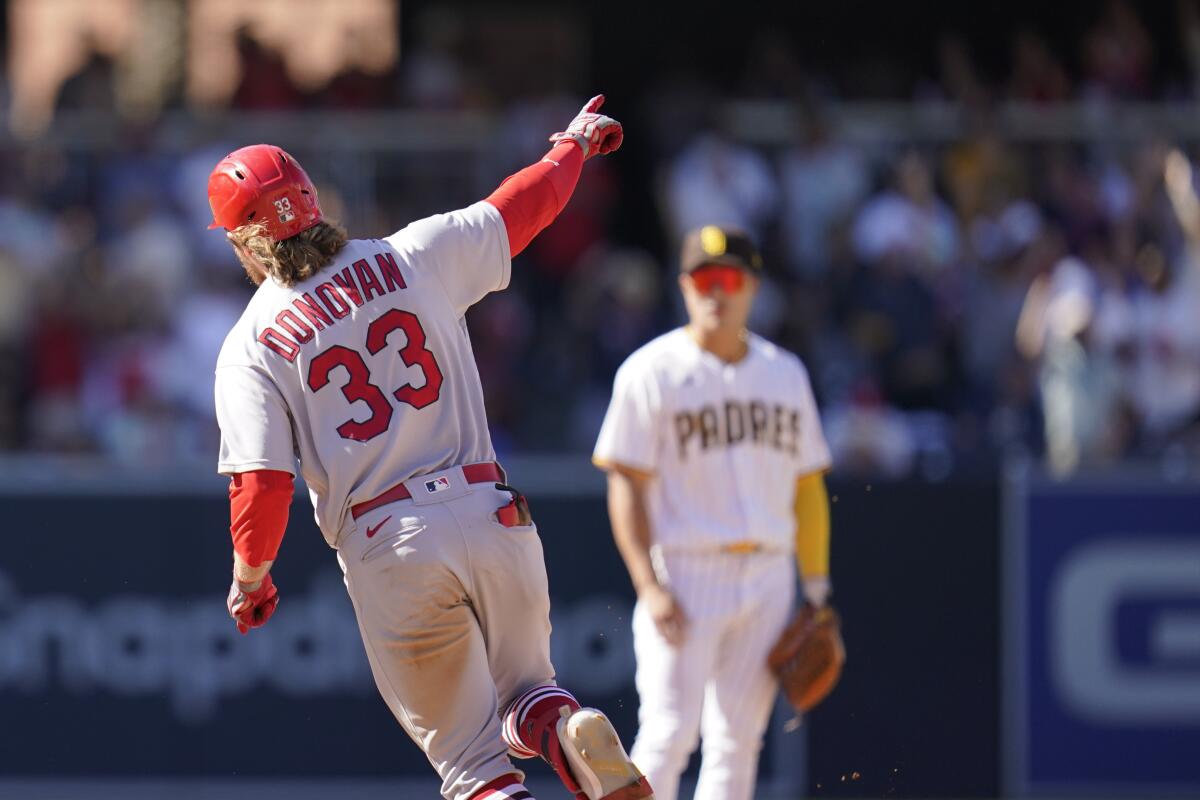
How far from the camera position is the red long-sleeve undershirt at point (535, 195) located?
5.50 meters

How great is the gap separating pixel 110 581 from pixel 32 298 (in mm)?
2860

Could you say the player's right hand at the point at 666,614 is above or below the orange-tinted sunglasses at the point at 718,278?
below

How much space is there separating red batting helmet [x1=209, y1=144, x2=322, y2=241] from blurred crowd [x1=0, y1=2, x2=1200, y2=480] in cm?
560

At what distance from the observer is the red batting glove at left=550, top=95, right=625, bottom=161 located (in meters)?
5.76

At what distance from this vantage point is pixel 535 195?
5.54 m

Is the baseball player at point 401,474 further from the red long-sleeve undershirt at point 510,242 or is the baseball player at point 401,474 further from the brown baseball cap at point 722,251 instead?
the brown baseball cap at point 722,251

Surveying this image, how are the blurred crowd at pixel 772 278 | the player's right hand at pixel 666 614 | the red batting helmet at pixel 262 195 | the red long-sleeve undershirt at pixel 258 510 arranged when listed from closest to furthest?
the red long-sleeve undershirt at pixel 258 510 < the red batting helmet at pixel 262 195 < the player's right hand at pixel 666 614 < the blurred crowd at pixel 772 278

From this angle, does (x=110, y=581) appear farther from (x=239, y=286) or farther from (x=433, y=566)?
(x=433, y=566)

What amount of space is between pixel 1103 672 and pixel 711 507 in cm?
340

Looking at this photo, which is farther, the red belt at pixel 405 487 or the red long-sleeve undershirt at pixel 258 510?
the red belt at pixel 405 487

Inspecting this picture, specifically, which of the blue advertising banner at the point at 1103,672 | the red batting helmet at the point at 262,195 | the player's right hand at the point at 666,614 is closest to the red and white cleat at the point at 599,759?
the red batting helmet at the point at 262,195

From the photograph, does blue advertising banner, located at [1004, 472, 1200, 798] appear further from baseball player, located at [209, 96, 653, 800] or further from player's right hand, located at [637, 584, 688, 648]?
baseball player, located at [209, 96, 653, 800]

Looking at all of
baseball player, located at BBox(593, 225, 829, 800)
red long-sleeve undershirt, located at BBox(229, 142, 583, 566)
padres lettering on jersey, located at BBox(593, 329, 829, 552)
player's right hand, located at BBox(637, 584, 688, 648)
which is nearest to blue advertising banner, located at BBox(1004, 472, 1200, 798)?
baseball player, located at BBox(593, 225, 829, 800)

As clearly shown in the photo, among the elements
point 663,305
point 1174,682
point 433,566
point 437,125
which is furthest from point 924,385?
point 433,566
